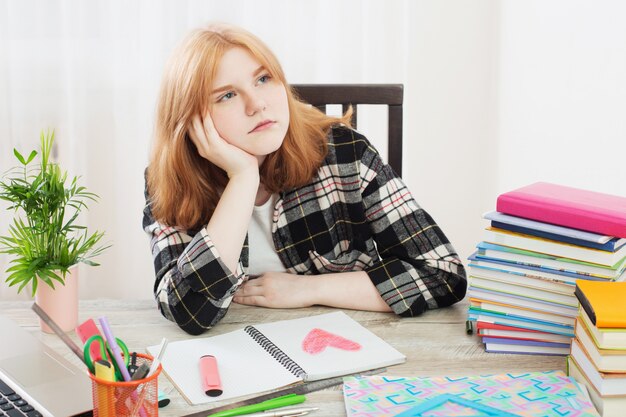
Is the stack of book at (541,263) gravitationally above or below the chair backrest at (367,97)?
below

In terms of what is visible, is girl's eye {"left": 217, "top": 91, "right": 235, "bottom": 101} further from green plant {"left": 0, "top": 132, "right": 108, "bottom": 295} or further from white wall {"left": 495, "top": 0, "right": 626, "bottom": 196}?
white wall {"left": 495, "top": 0, "right": 626, "bottom": 196}

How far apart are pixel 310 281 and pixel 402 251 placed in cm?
19

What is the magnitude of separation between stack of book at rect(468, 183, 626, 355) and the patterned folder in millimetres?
97

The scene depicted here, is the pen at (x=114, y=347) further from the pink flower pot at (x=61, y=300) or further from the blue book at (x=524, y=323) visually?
the blue book at (x=524, y=323)

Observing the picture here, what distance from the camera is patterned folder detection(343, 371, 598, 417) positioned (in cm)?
89

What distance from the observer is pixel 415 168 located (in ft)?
8.29

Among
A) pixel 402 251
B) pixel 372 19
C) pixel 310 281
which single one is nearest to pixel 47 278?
pixel 310 281

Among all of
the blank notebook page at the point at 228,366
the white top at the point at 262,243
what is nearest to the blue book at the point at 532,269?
the blank notebook page at the point at 228,366

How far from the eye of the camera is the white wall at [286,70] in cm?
238

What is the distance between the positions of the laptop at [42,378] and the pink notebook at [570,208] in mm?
615

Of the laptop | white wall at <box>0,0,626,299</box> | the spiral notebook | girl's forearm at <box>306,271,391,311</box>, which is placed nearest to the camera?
the laptop

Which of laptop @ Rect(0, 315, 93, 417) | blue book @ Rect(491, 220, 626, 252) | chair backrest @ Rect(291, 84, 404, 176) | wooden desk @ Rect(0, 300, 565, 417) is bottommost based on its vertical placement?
wooden desk @ Rect(0, 300, 565, 417)

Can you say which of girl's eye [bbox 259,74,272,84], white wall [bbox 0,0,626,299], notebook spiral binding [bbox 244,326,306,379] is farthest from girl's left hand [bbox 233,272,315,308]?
white wall [bbox 0,0,626,299]

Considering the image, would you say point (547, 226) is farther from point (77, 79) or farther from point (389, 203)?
point (77, 79)
